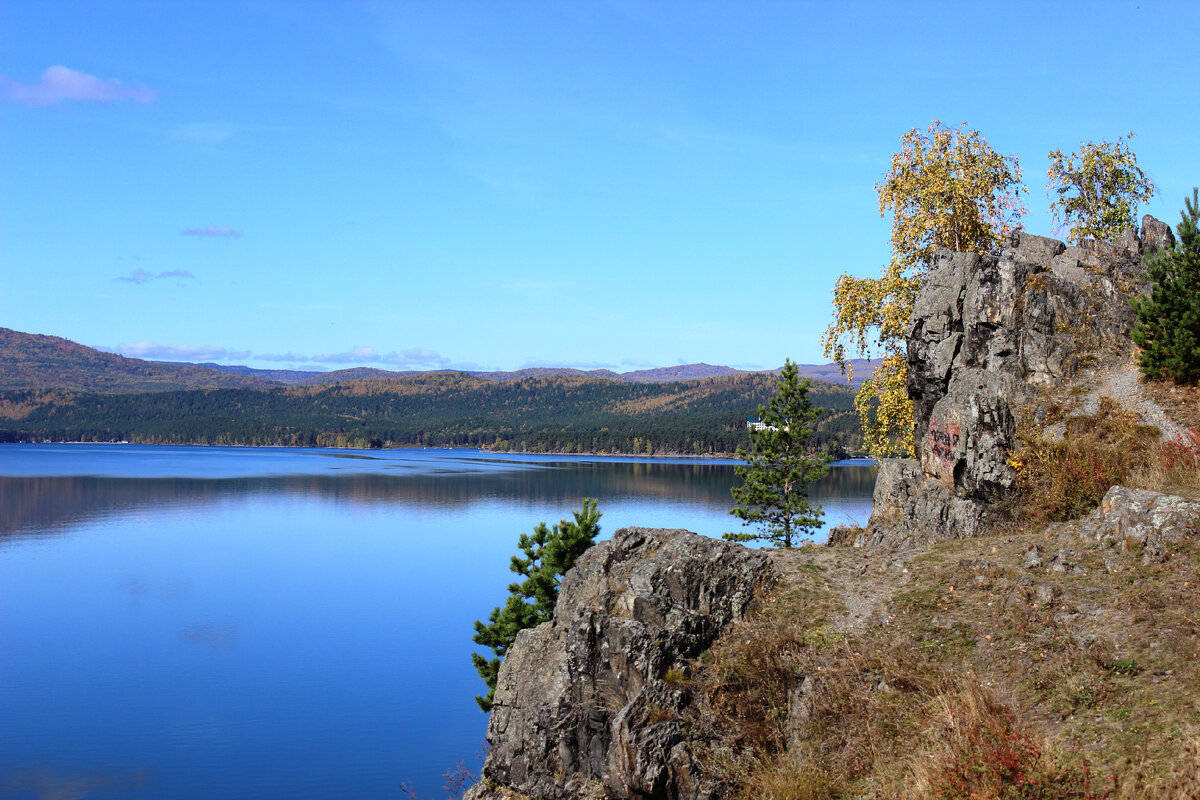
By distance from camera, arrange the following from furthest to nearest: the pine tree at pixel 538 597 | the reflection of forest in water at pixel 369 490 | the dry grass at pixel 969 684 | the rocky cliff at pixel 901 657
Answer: the reflection of forest in water at pixel 369 490, the pine tree at pixel 538 597, the rocky cliff at pixel 901 657, the dry grass at pixel 969 684

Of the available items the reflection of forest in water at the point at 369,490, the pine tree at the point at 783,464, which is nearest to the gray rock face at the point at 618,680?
the pine tree at the point at 783,464

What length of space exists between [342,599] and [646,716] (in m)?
44.6

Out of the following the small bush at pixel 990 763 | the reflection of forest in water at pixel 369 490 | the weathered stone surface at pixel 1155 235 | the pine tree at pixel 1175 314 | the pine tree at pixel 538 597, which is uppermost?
the weathered stone surface at pixel 1155 235

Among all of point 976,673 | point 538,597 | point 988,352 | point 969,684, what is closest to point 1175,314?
point 988,352

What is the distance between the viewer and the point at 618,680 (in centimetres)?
1600

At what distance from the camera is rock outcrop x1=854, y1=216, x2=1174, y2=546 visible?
72.0 ft

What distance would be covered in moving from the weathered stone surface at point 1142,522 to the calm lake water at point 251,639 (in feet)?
75.3

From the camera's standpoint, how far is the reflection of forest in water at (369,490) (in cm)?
9925

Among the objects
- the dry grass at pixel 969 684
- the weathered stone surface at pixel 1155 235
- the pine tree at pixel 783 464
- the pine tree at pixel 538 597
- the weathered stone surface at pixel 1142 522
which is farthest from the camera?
the pine tree at pixel 783 464

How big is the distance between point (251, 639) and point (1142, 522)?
43736mm

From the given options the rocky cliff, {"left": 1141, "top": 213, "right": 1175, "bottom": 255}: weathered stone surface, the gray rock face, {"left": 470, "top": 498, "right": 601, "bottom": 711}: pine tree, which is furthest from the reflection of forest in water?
the gray rock face

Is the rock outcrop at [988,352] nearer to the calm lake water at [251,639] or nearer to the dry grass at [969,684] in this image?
the dry grass at [969,684]

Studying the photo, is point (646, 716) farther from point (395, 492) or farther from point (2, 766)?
point (395, 492)

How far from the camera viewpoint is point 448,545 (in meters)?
75.1
